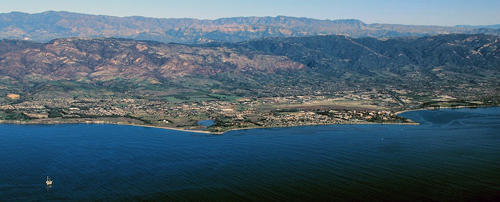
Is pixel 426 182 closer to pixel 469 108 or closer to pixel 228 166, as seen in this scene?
pixel 228 166

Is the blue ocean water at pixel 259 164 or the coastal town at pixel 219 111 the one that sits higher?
the blue ocean water at pixel 259 164


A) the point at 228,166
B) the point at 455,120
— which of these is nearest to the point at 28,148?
the point at 228,166

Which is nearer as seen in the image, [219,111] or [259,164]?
[259,164]

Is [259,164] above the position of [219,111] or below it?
above

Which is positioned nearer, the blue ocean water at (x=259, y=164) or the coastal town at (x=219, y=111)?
the blue ocean water at (x=259, y=164)
